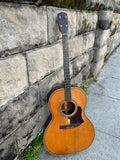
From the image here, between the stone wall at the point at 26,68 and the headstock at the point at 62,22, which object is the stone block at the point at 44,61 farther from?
the headstock at the point at 62,22

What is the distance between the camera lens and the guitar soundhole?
5.03ft

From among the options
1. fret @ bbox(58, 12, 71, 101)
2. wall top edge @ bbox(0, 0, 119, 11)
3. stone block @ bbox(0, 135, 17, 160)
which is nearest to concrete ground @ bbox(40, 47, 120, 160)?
stone block @ bbox(0, 135, 17, 160)

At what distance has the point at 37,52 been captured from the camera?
1.32 metres

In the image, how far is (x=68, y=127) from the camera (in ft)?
4.94

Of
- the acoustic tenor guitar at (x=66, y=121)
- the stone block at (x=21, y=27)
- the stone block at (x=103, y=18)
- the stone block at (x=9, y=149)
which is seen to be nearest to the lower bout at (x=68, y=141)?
the acoustic tenor guitar at (x=66, y=121)

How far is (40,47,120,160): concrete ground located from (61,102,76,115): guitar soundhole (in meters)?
0.54

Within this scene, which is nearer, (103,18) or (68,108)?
(68,108)

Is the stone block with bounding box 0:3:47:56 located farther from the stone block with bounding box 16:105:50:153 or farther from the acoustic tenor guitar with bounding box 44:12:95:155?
the stone block with bounding box 16:105:50:153

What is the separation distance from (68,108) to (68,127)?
0.22 meters

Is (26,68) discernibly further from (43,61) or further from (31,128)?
(31,128)

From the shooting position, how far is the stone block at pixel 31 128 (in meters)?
1.40

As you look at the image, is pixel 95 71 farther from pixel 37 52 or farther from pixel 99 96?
pixel 37 52

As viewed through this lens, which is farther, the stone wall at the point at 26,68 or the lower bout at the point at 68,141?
the lower bout at the point at 68,141

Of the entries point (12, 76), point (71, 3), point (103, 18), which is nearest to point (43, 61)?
point (12, 76)
